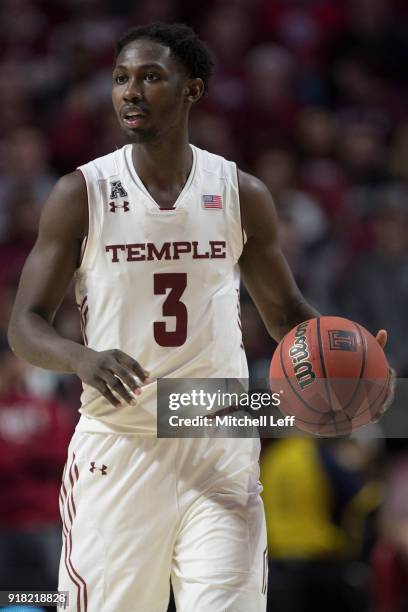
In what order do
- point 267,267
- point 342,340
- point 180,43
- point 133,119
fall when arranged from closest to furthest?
point 342,340 < point 133,119 < point 180,43 < point 267,267

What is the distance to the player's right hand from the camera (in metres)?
3.43

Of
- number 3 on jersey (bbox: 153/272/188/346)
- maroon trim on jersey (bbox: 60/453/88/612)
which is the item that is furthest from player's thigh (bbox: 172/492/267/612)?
number 3 on jersey (bbox: 153/272/188/346)

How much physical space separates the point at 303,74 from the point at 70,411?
4.91m

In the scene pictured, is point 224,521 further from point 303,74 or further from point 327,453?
point 303,74

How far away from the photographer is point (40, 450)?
6.42 metres

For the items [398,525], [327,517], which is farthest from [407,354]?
[398,525]

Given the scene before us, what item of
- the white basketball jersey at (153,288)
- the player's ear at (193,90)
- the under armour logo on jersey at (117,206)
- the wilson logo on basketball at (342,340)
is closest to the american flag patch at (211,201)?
the white basketball jersey at (153,288)

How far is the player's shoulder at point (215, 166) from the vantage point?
13.6ft

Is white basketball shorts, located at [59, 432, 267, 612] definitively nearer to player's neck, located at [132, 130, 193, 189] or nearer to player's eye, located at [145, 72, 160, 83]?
player's neck, located at [132, 130, 193, 189]

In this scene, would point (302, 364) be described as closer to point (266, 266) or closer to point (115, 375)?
point (266, 266)

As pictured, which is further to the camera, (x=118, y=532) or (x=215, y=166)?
(x=215, y=166)

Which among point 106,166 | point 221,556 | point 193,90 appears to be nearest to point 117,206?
point 106,166

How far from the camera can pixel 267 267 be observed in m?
4.21

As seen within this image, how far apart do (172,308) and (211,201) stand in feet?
1.35
